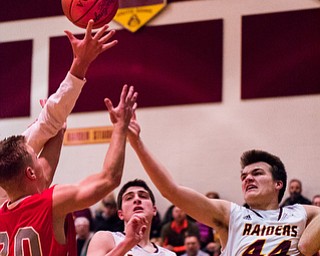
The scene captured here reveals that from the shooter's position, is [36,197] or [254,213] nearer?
[36,197]

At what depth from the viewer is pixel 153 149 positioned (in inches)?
557

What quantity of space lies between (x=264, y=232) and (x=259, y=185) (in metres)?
0.42

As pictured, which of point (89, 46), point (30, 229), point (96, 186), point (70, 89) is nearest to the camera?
point (96, 186)

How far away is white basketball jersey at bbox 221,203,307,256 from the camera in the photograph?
5828 mm

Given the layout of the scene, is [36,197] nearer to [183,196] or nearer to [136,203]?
[183,196]

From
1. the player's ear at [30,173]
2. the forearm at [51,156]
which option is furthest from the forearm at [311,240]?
the player's ear at [30,173]

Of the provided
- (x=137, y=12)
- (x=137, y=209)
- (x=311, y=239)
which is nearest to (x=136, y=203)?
(x=137, y=209)

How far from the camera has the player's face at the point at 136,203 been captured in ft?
20.8

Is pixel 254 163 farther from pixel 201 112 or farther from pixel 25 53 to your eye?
pixel 25 53

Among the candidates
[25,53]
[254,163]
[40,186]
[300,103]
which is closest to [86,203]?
[40,186]

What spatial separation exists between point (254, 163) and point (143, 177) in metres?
7.87

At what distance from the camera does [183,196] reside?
223 inches

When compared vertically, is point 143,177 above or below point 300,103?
below

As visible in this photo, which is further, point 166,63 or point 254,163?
point 166,63
